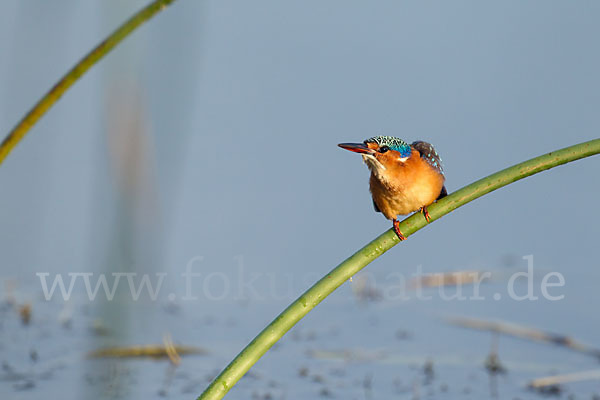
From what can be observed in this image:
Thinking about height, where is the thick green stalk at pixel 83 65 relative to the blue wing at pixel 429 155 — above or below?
below

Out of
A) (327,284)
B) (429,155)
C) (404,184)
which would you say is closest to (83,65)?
(327,284)

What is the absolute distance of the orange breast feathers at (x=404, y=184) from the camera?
2.28 m

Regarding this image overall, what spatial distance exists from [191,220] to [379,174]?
2606 mm

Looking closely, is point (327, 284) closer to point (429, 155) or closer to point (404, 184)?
point (404, 184)

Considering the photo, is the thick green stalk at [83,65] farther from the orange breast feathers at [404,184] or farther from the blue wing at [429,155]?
the blue wing at [429,155]

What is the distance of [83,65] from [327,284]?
2.23 feet

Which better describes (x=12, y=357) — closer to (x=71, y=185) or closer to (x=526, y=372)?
(x=71, y=185)

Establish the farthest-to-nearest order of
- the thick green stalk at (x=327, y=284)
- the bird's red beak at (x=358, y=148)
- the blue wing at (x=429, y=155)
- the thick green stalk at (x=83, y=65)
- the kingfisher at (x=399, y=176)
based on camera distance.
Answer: the blue wing at (x=429, y=155)
the kingfisher at (x=399, y=176)
the bird's red beak at (x=358, y=148)
the thick green stalk at (x=83, y=65)
the thick green stalk at (x=327, y=284)

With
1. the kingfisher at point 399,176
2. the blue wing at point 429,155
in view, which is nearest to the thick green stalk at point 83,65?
the kingfisher at point 399,176

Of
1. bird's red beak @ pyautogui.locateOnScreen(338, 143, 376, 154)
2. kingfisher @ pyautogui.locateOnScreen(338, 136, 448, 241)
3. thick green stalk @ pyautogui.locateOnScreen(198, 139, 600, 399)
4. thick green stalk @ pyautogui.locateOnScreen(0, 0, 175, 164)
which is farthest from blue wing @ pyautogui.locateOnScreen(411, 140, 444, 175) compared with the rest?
thick green stalk @ pyautogui.locateOnScreen(0, 0, 175, 164)

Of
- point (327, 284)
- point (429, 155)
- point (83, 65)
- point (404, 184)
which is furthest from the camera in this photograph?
point (429, 155)

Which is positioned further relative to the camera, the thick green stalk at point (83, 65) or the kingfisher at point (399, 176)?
the kingfisher at point (399, 176)

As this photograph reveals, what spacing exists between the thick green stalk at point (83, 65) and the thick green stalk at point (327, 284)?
61cm

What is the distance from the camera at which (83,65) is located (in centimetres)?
166
